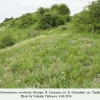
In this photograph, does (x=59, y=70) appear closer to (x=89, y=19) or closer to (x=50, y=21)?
(x=89, y=19)

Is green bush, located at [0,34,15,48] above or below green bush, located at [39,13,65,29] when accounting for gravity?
below

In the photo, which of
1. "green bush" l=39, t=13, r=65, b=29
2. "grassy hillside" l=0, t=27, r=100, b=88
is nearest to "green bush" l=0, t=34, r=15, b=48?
"green bush" l=39, t=13, r=65, b=29

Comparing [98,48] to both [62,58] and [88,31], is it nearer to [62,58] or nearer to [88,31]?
[62,58]

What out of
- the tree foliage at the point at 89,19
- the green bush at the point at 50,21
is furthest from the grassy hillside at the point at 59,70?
the green bush at the point at 50,21

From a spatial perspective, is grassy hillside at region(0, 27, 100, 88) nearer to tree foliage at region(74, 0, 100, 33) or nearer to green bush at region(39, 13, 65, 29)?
tree foliage at region(74, 0, 100, 33)

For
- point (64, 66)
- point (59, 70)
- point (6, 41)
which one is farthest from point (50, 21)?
point (59, 70)

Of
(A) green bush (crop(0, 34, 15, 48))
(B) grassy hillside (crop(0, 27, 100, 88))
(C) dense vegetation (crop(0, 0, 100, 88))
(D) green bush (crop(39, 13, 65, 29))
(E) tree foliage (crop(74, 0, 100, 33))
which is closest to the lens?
(B) grassy hillside (crop(0, 27, 100, 88))

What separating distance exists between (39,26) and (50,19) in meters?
2.26

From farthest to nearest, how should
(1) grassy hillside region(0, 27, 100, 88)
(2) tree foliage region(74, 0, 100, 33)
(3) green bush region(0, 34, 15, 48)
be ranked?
(3) green bush region(0, 34, 15, 48) < (2) tree foliage region(74, 0, 100, 33) < (1) grassy hillside region(0, 27, 100, 88)

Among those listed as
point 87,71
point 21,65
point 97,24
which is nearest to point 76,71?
point 87,71

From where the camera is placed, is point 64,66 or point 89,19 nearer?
point 64,66

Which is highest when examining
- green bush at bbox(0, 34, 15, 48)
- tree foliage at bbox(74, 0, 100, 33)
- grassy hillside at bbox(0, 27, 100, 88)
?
tree foliage at bbox(74, 0, 100, 33)

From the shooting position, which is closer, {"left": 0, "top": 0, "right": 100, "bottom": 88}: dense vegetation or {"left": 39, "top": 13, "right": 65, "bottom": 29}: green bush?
{"left": 0, "top": 0, "right": 100, "bottom": 88}: dense vegetation

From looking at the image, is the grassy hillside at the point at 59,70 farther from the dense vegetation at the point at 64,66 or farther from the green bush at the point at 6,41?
the green bush at the point at 6,41
